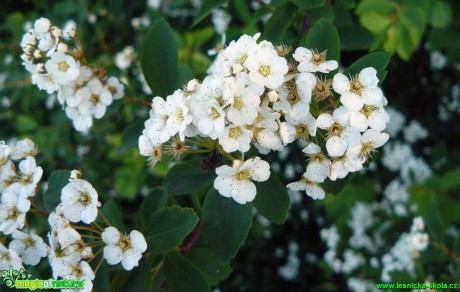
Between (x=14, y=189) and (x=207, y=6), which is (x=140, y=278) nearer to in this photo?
(x=14, y=189)

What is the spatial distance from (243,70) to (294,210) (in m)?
2.15

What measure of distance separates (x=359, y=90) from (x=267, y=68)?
0.22 metres

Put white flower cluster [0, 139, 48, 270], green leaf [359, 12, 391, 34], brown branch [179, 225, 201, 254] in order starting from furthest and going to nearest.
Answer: green leaf [359, 12, 391, 34]
brown branch [179, 225, 201, 254]
white flower cluster [0, 139, 48, 270]

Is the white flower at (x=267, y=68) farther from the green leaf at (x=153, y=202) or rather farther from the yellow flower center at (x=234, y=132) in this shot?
the green leaf at (x=153, y=202)

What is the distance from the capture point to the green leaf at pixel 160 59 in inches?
60.4

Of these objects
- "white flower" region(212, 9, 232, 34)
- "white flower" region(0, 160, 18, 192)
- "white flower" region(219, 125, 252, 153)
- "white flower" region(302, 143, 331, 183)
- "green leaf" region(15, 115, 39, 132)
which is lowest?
"green leaf" region(15, 115, 39, 132)

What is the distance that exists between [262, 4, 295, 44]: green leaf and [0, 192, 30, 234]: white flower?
84 centimetres

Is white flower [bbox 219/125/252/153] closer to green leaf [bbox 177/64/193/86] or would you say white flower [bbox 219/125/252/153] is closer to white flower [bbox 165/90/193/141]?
white flower [bbox 165/90/193/141]

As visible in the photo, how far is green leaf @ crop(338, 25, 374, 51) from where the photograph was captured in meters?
1.73

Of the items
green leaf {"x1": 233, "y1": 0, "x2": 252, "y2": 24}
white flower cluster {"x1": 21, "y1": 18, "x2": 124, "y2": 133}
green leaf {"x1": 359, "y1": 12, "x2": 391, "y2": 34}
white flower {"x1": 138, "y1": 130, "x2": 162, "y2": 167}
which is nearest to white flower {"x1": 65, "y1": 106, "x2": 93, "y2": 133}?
white flower cluster {"x1": 21, "y1": 18, "x2": 124, "y2": 133}

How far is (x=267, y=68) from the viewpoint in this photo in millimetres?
1088

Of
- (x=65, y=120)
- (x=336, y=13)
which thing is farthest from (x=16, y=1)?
(x=336, y=13)

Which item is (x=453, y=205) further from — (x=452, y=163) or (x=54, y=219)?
(x=54, y=219)

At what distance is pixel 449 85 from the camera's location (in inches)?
133
